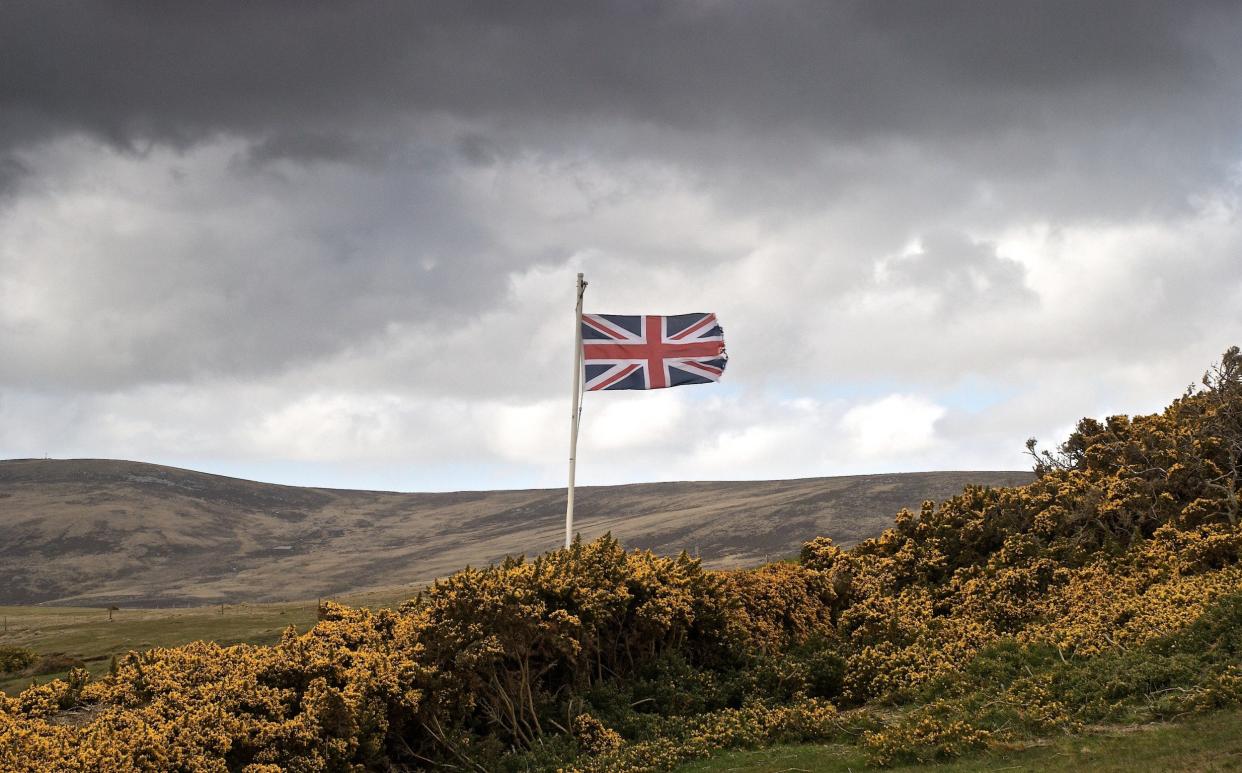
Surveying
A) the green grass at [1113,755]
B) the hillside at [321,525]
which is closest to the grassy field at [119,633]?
the green grass at [1113,755]

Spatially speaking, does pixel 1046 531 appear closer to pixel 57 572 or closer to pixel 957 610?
pixel 957 610

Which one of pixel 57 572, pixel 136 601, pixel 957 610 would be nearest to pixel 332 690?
pixel 957 610

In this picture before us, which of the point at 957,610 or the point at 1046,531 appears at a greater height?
the point at 1046,531

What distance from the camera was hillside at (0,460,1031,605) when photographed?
94625 millimetres

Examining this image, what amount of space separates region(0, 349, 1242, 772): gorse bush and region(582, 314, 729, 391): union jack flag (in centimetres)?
367

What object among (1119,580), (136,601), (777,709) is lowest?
(136,601)

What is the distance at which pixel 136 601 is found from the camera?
95.2 metres

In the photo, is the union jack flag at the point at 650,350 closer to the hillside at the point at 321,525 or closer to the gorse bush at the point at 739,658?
the gorse bush at the point at 739,658

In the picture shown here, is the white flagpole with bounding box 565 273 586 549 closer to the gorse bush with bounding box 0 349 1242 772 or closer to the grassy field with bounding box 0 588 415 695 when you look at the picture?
the gorse bush with bounding box 0 349 1242 772

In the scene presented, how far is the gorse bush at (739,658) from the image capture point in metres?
13.1

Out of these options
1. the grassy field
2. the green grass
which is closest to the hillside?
the grassy field

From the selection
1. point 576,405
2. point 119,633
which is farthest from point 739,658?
point 119,633

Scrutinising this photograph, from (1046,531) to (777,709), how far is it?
339 inches

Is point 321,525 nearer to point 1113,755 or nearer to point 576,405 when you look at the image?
point 576,405
